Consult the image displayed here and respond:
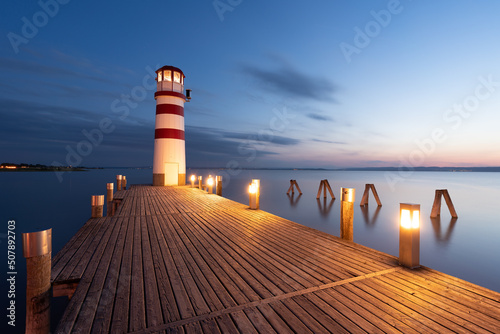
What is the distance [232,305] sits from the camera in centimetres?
279

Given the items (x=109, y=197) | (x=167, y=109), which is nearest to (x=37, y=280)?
(x=109, y=197)

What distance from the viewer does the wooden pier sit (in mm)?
2459

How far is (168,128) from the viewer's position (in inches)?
708

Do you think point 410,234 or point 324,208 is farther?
point 324,208

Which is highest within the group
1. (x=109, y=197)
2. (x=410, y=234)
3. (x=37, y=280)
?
(x=410, y=234)

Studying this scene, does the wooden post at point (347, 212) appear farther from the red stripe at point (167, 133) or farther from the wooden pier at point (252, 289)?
the red stripe at point (167, 133)

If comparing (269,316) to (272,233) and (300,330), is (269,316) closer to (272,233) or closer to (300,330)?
(300,330)

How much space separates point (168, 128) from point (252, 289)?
54.8ft

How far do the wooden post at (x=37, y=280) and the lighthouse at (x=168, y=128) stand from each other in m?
16.2

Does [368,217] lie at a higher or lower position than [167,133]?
lower

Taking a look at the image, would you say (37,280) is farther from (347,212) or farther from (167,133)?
(167,133)

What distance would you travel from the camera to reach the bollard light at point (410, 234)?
12.7 ft

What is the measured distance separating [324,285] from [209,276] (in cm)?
167

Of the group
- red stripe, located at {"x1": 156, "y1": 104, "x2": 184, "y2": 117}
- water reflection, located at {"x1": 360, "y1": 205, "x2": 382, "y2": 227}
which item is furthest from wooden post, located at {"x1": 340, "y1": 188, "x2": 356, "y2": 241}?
red stripe, located at {"x1": 156, "y1": 104, "x2": 184, "y2": 117}
